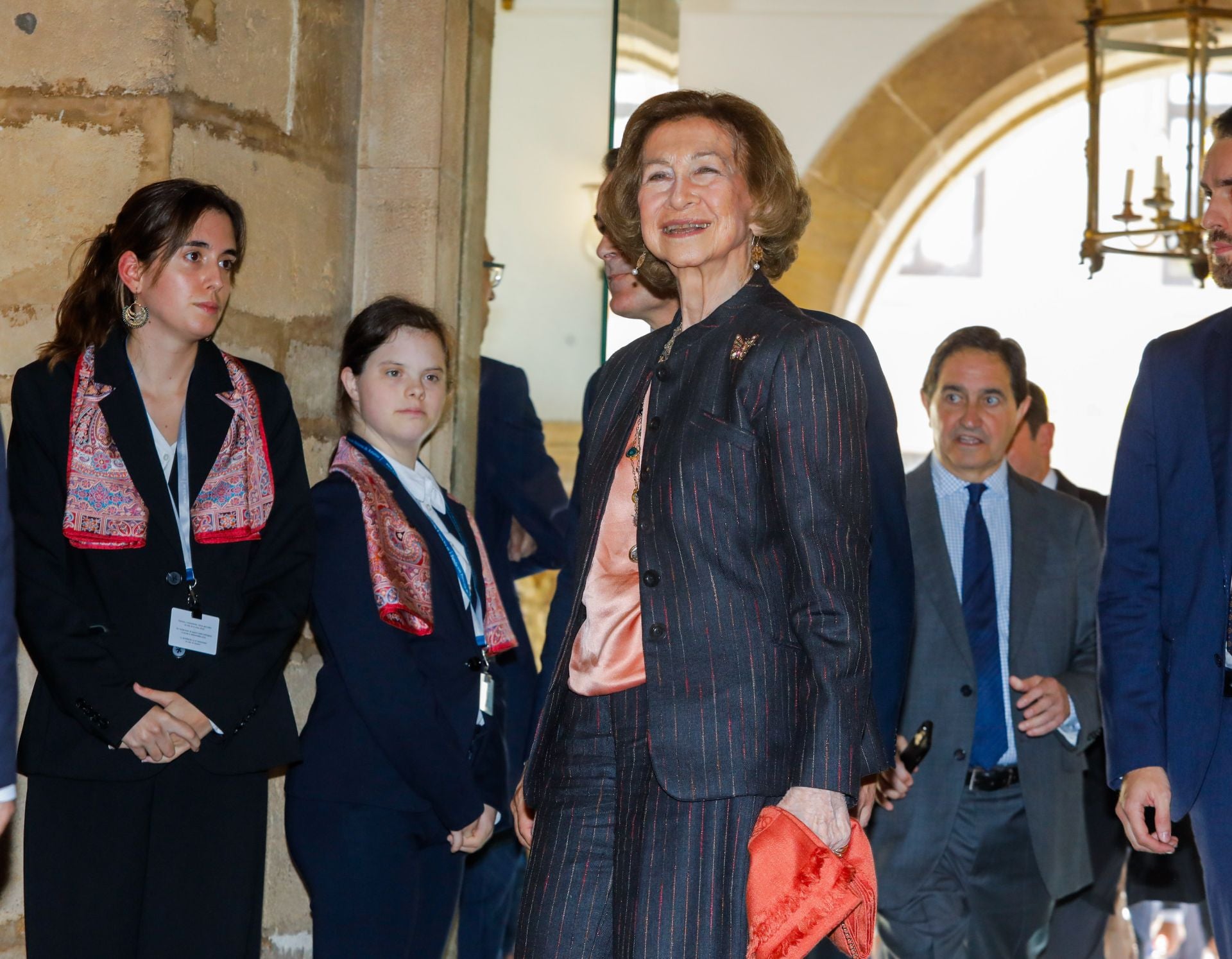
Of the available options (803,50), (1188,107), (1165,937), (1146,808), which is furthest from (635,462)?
(803,50)

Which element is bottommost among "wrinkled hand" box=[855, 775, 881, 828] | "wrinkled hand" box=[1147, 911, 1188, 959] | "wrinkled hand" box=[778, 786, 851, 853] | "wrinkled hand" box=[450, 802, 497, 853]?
"wrinkled hand" box=[1147, 911, 1188, 959]

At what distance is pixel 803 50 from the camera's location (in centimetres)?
954

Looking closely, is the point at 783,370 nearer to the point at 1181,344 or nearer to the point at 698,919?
the point at 698,919

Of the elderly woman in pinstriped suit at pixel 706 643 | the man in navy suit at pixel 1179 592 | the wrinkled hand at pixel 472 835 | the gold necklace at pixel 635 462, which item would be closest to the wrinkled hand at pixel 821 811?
the elderly woman in pinstriped suit at pixel 706 643

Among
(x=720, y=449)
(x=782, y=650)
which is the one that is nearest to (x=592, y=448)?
(x=720, y=449)

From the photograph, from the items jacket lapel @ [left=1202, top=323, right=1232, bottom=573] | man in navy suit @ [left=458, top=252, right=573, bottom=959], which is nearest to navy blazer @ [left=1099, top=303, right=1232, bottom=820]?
jacket lapel @ [left=1202, top=323, right=1232, bottom=573]

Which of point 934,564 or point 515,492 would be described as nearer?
point 934,564

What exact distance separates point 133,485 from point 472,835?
901 millimetres

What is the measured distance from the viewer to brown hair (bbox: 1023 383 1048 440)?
216 inches

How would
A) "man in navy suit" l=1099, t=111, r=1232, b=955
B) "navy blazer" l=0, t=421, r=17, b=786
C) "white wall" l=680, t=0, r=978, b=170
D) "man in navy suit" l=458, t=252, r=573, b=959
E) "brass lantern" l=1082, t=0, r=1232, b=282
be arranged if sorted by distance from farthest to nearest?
"white wall" l=680, t=0, r=978, b=170 < "brass lantern" l=1082, t=0, r=1232, b=282 < "man in navy suit" l=458, t=252, r=573, b=959 < "man in navy suit" l=1099, t=111, r=1232, b=955 < "navy blazer" l=0, t=421, r=17, b=786

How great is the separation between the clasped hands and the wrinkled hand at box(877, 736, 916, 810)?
139 cm

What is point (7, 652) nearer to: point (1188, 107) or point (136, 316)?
point (136, 316)

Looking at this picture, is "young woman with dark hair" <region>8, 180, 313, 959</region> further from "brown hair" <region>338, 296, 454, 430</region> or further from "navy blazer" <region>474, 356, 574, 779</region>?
"navy blazer" <region>474, 356, 574, 779</region>

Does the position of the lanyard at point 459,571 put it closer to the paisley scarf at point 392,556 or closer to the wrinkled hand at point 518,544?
the paisley scarf at point 392,556
